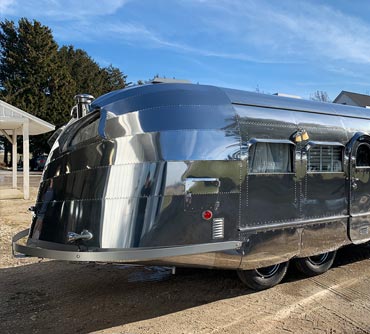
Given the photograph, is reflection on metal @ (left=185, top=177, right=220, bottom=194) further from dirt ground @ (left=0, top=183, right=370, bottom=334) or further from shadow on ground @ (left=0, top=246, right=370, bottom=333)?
shadow on ground @ (left=0, top=246, right=370, bottom=333)

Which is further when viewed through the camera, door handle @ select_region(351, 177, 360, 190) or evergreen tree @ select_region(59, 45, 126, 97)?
evergreen tree @ select_region(59, 45, 126, 97)

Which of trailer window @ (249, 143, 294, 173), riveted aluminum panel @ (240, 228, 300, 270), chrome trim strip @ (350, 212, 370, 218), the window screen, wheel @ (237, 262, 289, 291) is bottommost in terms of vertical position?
wheel @ (237, 262, 289, 291)

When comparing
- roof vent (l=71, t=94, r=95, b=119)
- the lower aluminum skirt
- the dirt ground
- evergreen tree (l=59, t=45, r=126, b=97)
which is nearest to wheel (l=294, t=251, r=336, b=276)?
the dirt ground

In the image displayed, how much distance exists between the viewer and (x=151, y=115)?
4211 millimetres

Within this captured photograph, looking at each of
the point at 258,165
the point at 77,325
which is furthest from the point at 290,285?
the point at 77,325

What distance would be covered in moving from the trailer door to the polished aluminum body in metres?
1.04

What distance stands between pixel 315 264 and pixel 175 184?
2.84 metres

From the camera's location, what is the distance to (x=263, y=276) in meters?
5.17

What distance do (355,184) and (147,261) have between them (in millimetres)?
3328

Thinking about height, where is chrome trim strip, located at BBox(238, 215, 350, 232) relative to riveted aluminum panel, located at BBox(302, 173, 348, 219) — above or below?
below

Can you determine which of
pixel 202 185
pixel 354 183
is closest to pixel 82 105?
pixel 202 185

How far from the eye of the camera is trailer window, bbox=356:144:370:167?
19.3 feet

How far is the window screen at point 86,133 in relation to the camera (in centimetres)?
434

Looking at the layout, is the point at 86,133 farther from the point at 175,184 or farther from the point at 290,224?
the point at 290,224
